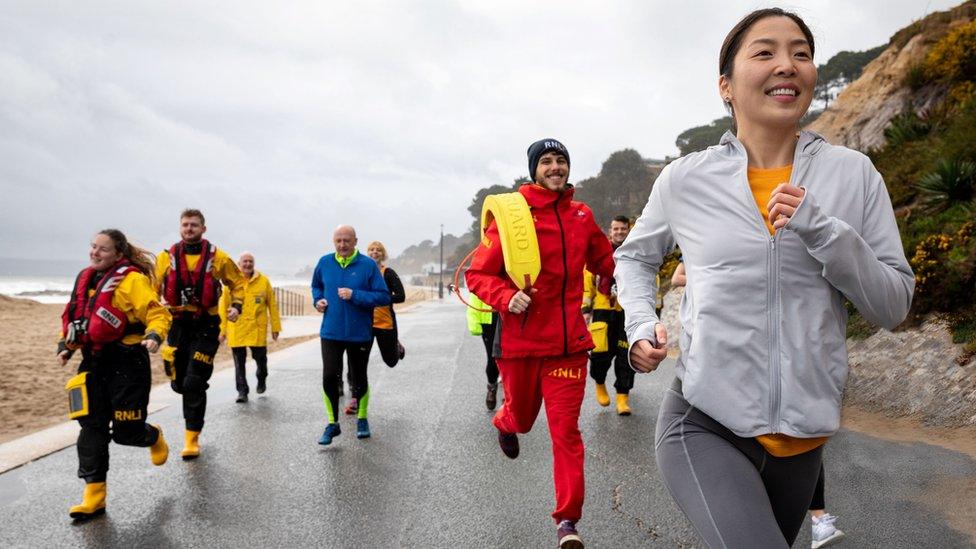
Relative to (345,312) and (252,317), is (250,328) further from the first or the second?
(345,312)

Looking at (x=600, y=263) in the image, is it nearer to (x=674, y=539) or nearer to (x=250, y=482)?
(x=674, y=539)

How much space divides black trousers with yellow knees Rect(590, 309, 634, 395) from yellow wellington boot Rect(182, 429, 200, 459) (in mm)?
3930

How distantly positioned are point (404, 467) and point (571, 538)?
2.17 metres

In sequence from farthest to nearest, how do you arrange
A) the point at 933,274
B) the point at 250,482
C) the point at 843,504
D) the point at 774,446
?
the point at 933,274 → the point at 250,482 → the point at 843,504 → the point at 774,446

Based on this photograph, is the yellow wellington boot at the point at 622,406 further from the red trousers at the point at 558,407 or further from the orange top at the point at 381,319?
the red trousers at the point at 558,407

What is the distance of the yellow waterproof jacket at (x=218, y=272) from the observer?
593cm

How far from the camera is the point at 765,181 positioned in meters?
1.92

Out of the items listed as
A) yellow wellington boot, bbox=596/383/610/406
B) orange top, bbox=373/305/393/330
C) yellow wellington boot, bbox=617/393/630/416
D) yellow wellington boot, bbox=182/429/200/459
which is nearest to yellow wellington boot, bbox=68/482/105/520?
yellow wellington boot, bbox=182/429/200/459

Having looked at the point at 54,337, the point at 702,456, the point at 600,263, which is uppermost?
the point at 600,263

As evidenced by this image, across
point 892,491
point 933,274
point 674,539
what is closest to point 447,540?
point 674,539

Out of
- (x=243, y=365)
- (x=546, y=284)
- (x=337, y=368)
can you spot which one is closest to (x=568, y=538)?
(x=546, y=284)

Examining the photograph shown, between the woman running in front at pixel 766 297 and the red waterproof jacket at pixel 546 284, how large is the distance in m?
1.82

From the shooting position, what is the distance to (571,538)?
132 inches

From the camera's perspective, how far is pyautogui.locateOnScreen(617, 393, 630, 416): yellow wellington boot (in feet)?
22.4
